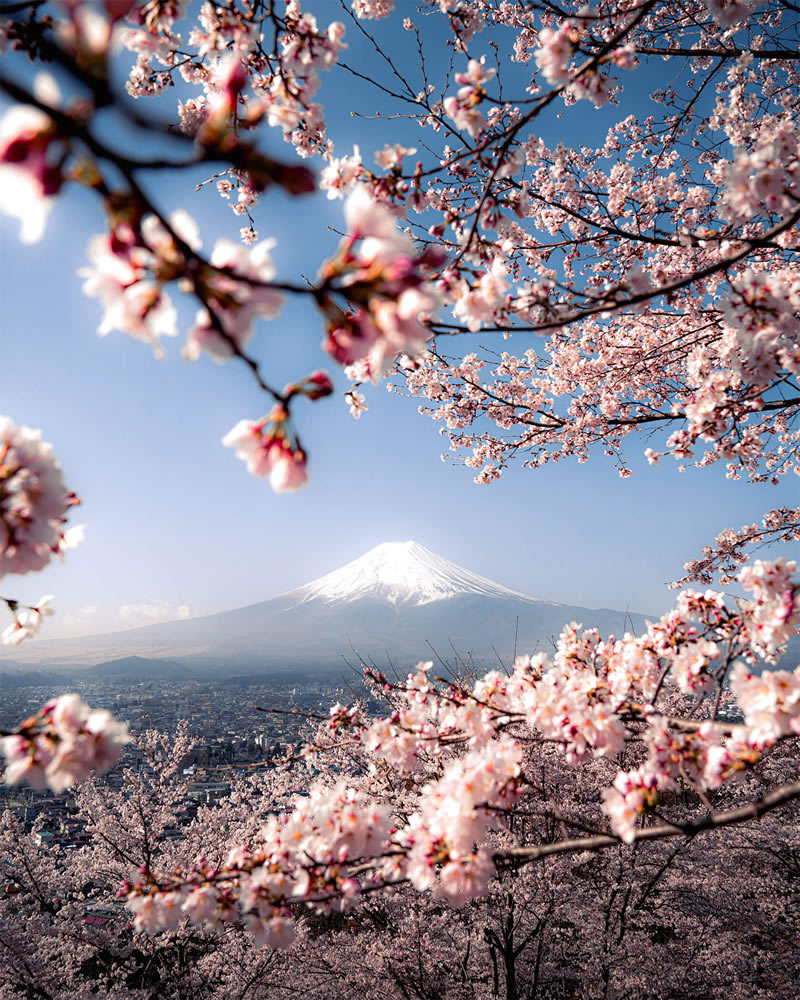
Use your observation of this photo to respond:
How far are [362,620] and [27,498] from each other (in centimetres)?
8267

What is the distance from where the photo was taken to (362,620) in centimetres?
8069

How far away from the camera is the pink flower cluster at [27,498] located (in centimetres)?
111

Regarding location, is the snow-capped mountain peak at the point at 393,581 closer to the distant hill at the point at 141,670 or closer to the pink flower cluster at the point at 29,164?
the distant hill at the point at 141,670

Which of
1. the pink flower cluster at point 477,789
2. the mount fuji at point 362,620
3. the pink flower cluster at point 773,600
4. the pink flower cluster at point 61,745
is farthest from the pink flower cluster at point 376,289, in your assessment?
the mount fuji at point 362,620

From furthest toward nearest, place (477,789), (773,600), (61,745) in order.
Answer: (773,600)
(477,789)
(61,745)

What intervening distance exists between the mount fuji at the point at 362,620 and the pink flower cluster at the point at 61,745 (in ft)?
228

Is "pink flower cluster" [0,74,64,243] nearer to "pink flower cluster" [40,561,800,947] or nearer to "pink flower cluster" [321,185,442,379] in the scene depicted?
"pink flower cluster" [321,185,442,379]

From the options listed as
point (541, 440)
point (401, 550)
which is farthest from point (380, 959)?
point (401, 550)

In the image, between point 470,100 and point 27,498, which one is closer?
point 27,498

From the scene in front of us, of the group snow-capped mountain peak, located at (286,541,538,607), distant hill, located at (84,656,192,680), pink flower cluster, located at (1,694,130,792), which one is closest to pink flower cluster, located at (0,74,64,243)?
pink flower cluster, located at (1,694,130,792)

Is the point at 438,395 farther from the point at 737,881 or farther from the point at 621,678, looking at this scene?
the point at 737,881

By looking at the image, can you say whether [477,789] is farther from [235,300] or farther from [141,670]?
[141,670]

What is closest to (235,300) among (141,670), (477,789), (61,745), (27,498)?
(27,498)

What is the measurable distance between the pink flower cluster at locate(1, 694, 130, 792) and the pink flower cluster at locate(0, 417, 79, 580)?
426mm
